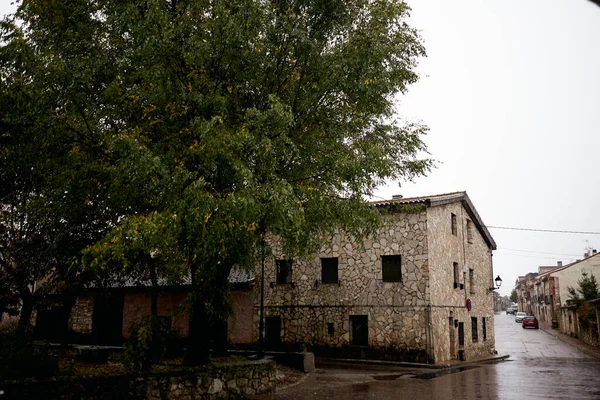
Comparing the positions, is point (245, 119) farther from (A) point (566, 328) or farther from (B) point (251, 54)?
(A) point (566, 328)

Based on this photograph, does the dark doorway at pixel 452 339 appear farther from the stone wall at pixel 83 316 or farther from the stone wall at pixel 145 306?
the stone wall at pixel 83 316

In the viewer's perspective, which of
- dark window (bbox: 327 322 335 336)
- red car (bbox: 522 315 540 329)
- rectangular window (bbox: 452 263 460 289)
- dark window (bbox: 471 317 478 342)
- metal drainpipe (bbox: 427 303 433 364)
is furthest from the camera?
red car (bbox: 522 315 540 329)

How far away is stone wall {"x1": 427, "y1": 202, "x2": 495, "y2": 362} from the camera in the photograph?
19906 mm

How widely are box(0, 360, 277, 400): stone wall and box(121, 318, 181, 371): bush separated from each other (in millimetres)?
842

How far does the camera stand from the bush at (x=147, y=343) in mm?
9852

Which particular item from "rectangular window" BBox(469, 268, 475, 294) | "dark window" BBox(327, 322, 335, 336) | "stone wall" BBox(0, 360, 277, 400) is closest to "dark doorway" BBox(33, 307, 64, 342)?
"dark window" BBox(327, 322, 335, 336)

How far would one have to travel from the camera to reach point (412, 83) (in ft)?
40.9

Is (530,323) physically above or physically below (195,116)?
below

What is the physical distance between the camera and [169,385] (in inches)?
372

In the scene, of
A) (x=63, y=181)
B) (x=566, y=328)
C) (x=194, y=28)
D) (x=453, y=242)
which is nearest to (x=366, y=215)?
(x=194, y=28)

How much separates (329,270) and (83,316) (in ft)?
45.2

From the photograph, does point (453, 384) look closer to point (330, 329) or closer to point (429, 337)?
point (429, 337)

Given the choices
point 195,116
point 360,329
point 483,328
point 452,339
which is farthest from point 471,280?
point 195,116

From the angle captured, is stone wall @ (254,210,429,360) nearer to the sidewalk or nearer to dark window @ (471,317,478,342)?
dark window @ (471,317,478,342)
